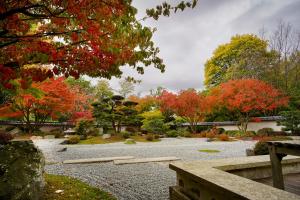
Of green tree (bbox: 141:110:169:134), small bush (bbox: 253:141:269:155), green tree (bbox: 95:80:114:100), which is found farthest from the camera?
green tree (bbox: 95:80:114:100)

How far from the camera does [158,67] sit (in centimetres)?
490

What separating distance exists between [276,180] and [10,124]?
96.6ft

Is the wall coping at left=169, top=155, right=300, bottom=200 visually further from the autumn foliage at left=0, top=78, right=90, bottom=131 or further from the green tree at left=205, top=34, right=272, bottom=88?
the green tree at left=205, top=34, right=272, bottom=88

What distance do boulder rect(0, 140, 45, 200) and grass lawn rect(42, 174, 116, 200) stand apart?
1.84 ft

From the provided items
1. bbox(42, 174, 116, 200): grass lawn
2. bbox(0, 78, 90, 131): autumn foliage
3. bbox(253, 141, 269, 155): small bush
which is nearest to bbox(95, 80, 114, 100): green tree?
bbox(0, 78, 90, 131): autumn foliage

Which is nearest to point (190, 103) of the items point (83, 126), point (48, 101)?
point (83, 126)

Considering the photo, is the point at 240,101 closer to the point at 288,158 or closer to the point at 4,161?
the point at 288,158

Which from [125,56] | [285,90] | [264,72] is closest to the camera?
[125,56]

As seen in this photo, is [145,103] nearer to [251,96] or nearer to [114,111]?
[114,111]

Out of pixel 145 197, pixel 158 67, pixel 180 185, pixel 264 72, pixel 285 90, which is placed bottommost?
pixel 145 197

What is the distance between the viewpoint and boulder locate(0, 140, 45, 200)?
124 inches

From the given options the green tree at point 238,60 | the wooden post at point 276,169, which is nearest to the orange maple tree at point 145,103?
the green tree at point 238,60

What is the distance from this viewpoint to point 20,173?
348 centimetres

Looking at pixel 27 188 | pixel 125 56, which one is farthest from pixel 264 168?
pixel 27 188
